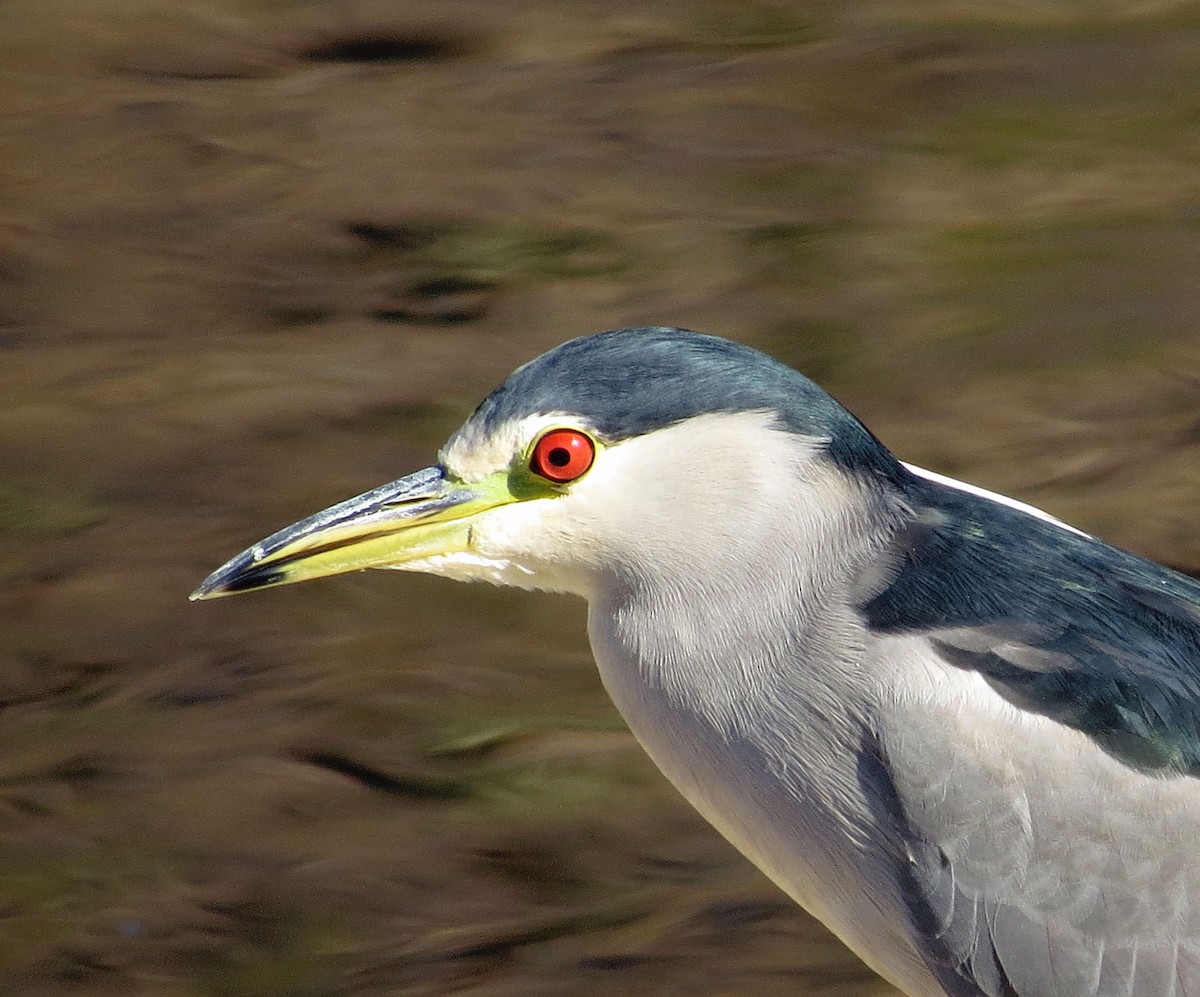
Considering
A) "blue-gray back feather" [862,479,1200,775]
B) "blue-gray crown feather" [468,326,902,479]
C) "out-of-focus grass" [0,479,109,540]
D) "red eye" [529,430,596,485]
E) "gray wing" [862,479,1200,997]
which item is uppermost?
"blue-gray crown feather" [468,326,902,479]

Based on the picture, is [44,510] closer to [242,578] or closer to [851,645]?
[242,578]

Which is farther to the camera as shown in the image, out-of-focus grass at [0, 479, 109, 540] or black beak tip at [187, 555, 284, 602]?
out-of-focus grass at [0, 479, 109, 540]

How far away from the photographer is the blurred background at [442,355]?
4.66m

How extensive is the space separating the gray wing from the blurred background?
1.27m

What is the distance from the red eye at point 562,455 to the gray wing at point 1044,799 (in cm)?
55

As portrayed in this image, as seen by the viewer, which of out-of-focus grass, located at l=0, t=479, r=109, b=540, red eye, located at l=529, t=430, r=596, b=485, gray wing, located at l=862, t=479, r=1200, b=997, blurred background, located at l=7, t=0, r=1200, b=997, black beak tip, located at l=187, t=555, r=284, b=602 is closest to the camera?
gray wing, located at l=862, t=479, r=1200, b=997

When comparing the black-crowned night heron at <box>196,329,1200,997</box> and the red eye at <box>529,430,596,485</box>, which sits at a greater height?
the red eye at <box>529,430,596,485</box>

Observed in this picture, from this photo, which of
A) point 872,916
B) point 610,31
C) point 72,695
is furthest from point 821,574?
point 610,31

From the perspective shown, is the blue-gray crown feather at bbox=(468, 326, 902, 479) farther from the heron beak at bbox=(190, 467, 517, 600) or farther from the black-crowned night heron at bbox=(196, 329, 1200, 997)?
the heron beak at bbox=(190, 467, 517, 600)

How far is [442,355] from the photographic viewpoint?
21.4ft

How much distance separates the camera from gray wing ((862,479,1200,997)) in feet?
10.2

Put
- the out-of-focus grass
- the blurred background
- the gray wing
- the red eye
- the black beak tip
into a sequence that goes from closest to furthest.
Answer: the gray wing < the red eye < the black beak tip < the blurred background < the out-of-focus grass

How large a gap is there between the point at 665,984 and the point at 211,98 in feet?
15.1

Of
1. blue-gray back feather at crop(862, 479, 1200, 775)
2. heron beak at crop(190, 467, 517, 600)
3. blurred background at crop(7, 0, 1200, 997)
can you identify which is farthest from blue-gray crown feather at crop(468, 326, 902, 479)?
blurred background at crop(7, 0, 1200, 997)
